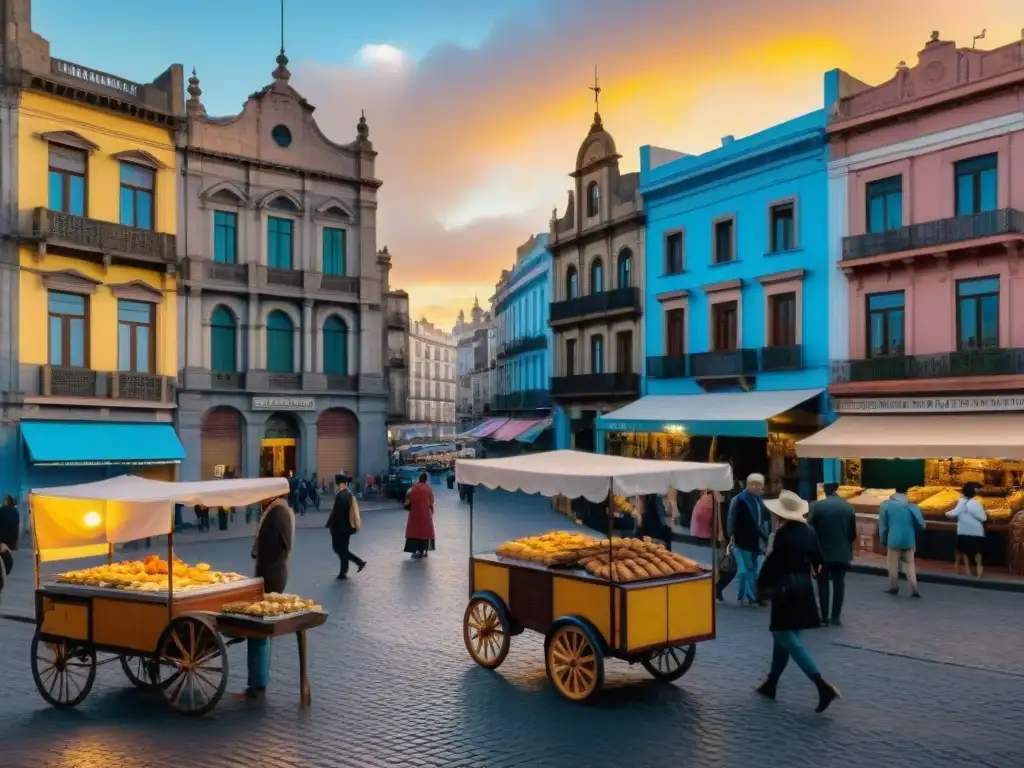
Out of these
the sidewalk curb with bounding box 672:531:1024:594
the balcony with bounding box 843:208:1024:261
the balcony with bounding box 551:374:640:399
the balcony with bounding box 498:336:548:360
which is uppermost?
the balcony with bounding box 843:208:1024:261

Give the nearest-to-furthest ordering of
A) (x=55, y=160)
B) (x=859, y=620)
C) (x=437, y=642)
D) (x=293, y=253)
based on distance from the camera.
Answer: (x=437, y=642), (x=859, y=620), (x=55, y=160), (x=293, y=253)

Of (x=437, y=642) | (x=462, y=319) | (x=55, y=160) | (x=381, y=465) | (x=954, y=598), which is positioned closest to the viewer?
(x=437, y=642)

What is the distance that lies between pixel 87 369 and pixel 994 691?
25.2 meters

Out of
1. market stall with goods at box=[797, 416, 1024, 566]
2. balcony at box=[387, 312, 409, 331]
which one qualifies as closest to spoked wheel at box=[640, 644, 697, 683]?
market stall with goods at box=[797, 416, 1024, 566]

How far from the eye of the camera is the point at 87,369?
90.9 ft

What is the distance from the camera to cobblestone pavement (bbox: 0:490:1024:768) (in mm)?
7570

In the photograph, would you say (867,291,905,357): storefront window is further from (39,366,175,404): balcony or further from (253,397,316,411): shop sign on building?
(39,366,175,404): balcony

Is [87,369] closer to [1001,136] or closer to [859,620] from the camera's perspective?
[859,620]

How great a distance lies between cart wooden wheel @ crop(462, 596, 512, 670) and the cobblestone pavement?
0.17m

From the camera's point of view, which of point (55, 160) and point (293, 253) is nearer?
point (55, 160)

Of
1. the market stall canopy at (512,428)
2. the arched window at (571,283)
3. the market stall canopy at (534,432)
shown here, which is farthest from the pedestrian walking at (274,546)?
the market stall canopy at (512,428)

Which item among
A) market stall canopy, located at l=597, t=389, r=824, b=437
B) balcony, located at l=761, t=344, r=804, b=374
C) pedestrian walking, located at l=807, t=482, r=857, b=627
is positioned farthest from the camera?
balcony, located at l=761, t=344, r=804, b=374

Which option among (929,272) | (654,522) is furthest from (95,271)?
(929,272)

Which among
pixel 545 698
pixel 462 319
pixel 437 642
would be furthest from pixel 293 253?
pixel 462 319
